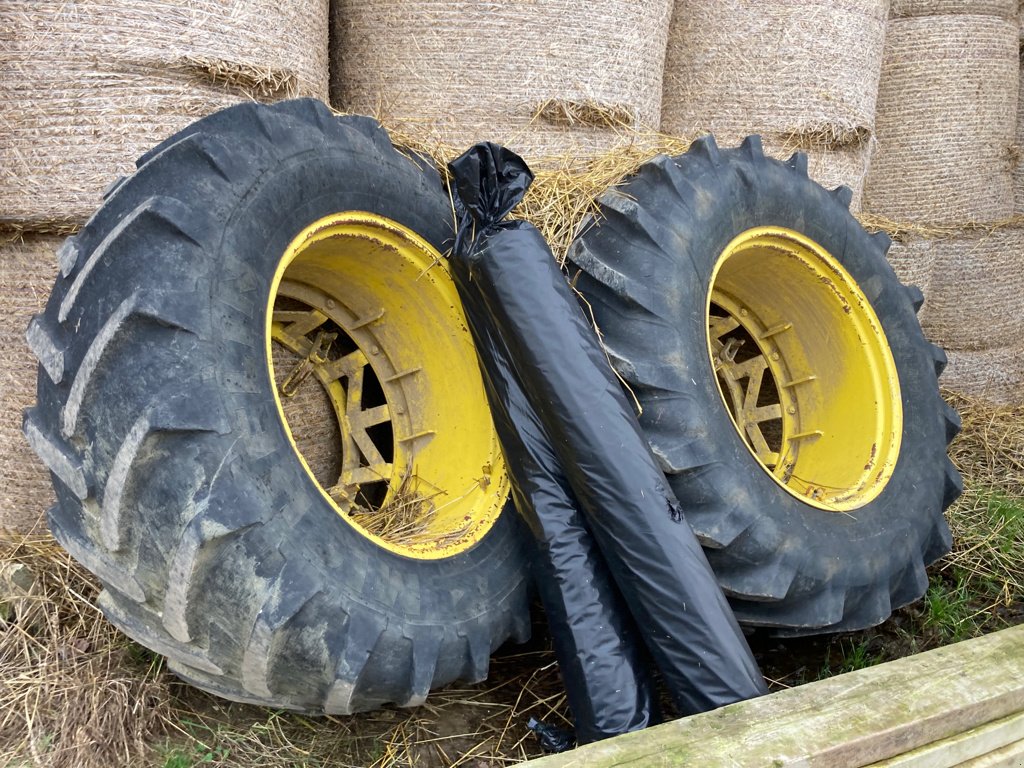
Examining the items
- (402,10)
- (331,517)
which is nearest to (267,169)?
(331,517)

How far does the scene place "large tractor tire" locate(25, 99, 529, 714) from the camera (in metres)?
1.42

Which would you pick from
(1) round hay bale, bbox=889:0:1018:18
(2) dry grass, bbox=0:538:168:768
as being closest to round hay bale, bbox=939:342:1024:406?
(1) round hay bale, bbox=889:0:1018:18

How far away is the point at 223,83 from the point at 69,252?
26.6 inches

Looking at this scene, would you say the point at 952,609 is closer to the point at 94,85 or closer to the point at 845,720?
the point at 845,720

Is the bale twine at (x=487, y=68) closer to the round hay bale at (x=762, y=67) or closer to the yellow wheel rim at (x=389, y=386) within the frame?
the yellow wheel rim at (x=389, y=386)

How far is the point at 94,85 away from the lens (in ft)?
6.32

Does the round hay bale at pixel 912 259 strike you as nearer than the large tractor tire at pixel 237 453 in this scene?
No

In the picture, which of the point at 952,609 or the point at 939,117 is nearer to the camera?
Answer: the point at 952,609

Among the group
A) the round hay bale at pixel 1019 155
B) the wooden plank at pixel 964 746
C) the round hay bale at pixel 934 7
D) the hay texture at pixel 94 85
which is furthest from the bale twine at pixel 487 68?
the round hay bale at pixel 1019 155

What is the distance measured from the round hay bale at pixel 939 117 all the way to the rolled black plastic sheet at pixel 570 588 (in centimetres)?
295

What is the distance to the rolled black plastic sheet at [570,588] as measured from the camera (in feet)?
5.65

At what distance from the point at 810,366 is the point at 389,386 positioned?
53.2 inches

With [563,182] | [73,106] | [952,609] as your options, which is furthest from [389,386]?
[952,609]

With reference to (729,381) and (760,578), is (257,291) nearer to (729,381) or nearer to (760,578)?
(760,578)
